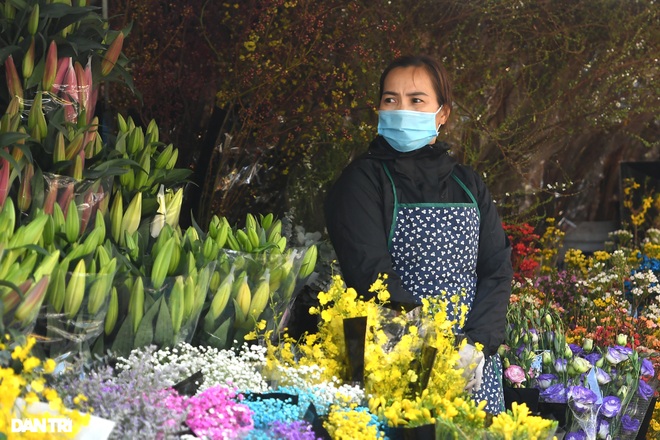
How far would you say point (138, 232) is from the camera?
2.15 m

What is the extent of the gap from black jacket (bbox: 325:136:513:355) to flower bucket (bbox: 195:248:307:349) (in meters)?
0.40

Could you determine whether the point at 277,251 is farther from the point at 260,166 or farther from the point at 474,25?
the point at 474,25

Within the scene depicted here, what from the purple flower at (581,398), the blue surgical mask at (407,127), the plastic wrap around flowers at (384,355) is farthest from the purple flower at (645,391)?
the plastic wrap around flowers at (384,355)

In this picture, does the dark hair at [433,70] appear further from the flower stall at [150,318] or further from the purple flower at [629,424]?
the purple flower at [629,424]

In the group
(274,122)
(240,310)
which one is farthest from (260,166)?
(240,310)

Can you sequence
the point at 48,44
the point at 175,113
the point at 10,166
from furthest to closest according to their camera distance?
the point at 175,113 → the point at 48,44 → the point at 10,166

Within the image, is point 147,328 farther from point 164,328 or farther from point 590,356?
point 590,356

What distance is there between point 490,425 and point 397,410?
0.17m

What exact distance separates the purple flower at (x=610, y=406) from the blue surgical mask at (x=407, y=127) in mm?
992

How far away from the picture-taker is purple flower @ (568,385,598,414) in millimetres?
2732

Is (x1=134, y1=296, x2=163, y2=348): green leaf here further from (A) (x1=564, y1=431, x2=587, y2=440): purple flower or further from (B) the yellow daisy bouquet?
(A) (x1=564, y1=431, x2=587, y2=440): purple flower

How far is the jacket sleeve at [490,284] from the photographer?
8.38ft

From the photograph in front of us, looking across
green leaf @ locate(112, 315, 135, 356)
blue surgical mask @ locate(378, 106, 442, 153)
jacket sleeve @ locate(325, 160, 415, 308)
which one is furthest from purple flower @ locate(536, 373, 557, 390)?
green leaf @ locate(112, 315, 135, 356)

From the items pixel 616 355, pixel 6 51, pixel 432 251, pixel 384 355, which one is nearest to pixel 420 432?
pixel 384 355
